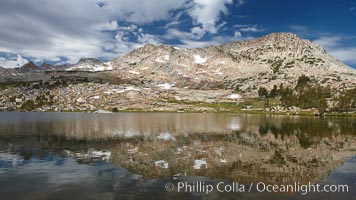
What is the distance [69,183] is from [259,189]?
17.3 meters

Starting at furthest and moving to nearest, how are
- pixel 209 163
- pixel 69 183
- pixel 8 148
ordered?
pixel 8 148 → pixel 209 163 → pixel 69 183

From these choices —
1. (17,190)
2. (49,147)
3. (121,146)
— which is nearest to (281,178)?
(17,190)

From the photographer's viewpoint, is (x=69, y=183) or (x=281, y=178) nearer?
(x=69, y=183)

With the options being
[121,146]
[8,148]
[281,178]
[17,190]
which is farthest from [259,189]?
[8,148]

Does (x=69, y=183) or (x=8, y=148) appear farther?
(x=8, y=148)

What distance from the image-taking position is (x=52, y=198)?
75.6 ft

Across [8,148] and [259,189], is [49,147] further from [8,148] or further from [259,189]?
[259,189]

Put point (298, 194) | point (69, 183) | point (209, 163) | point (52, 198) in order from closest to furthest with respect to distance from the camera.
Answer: point (52, 198), point (298, 194), point (69, 183), point (209, 163)

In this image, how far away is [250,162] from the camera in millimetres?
37562

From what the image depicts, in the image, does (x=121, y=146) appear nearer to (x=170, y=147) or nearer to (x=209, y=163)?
(x=170, y=147)

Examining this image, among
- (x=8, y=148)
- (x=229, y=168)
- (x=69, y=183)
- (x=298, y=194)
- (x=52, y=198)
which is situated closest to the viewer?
(x=52, y=198)

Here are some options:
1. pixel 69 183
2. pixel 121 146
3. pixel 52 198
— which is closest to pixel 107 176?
pixel 69 183

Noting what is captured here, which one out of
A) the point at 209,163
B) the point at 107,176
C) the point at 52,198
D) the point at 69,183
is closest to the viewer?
the point at 52,198

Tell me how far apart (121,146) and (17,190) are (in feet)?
84.0
